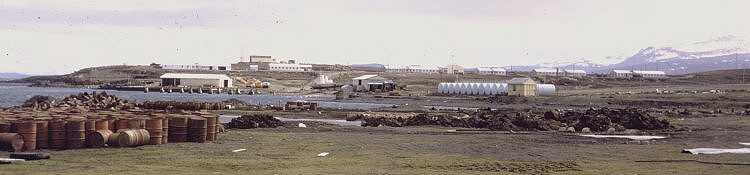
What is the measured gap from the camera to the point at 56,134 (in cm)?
3109

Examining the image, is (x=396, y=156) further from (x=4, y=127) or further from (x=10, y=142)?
(x=4, y=127)

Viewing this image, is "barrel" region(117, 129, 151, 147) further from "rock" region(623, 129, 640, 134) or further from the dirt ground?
"rock" region(623, 129, 640, 134)

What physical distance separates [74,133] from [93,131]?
77 centimetres

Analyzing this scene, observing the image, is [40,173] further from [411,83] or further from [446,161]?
[411,83]

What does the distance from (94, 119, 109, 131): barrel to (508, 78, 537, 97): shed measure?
106188 mm

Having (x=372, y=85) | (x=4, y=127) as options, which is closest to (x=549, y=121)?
(x=4, y=127)

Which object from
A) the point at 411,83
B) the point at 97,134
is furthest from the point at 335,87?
the point at 97,134

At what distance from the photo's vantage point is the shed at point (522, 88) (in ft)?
446

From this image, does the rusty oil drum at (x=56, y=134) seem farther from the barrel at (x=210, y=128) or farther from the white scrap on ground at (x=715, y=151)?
the white scrap on ground at (x=715, y=151)

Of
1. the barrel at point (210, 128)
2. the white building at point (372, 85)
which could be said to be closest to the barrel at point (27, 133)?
the barrel at point (210, 128)

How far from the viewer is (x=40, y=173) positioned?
2344 centimetres

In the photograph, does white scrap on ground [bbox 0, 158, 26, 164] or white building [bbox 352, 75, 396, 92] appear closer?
white scrap on ground [bbox 0, 158, 26, 164]

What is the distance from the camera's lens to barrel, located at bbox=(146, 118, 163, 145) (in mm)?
33344

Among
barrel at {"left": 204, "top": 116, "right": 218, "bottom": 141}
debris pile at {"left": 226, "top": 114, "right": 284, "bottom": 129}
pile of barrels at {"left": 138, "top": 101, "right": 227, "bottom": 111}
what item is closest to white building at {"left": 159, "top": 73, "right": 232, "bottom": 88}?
pile of barrels at {"left": 138, "top": 101, "right": 227, "bottom": 111}
